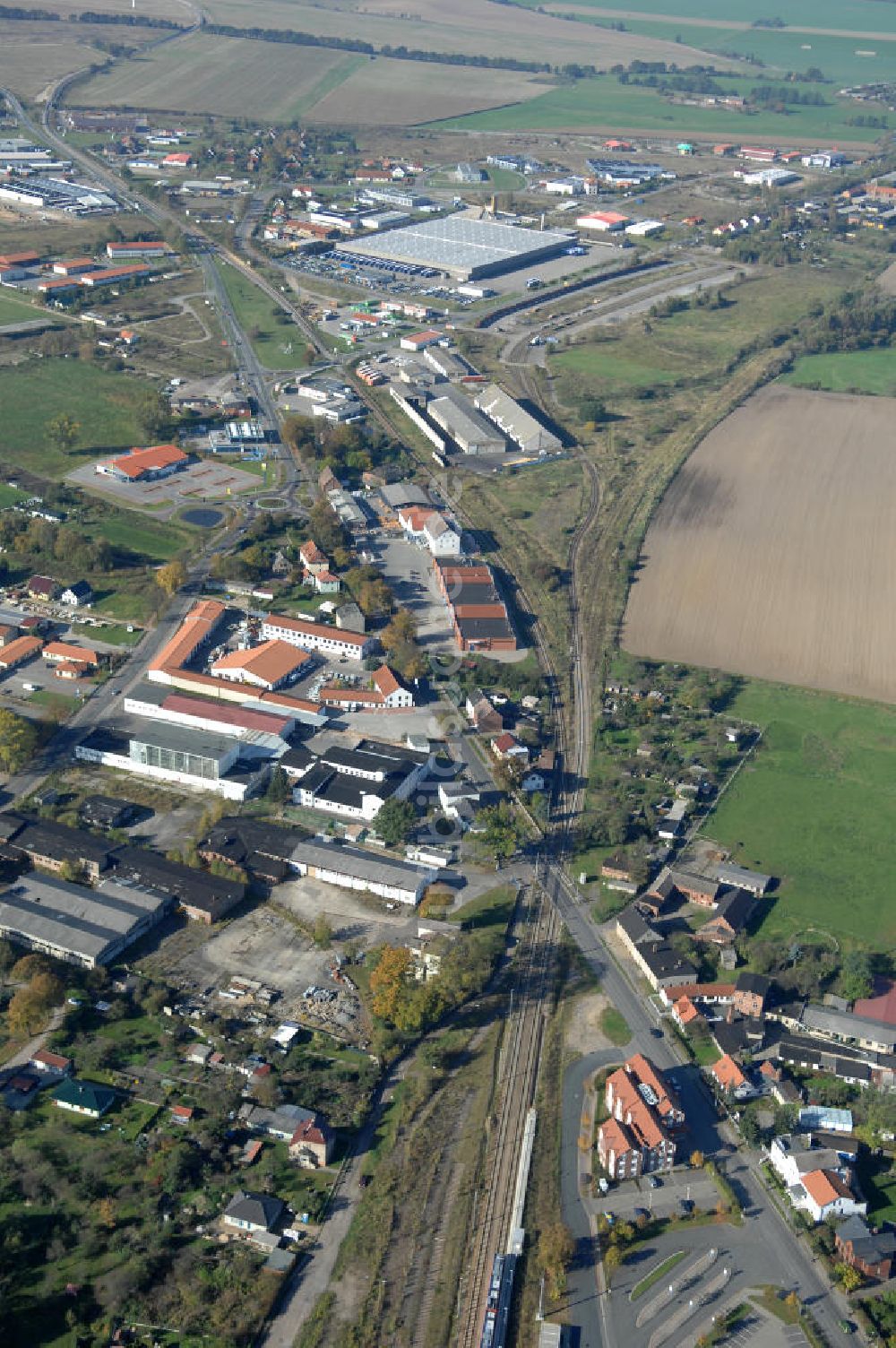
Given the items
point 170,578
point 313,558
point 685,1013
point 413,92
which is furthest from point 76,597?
point 413,92

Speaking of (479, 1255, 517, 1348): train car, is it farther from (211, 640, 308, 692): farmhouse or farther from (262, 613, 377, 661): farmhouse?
(262, 613, 377, 661): farmhouse

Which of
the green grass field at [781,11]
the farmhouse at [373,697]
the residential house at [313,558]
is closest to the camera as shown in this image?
the farmhouse at [373,697]

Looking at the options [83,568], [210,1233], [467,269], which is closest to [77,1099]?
[210,1233]

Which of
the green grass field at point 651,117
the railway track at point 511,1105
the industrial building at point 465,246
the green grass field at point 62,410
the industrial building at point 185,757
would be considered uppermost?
the green grass field at point 651,117

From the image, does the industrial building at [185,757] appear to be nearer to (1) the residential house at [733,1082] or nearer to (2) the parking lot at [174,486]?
(1) the residential house at [733,1082]

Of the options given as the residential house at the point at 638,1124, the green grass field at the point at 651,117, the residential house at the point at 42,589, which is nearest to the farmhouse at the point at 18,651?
the residential house at the point at 42,589

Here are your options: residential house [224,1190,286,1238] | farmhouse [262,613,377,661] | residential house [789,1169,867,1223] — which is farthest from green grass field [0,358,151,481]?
residential house [789,1169,867,1223]
